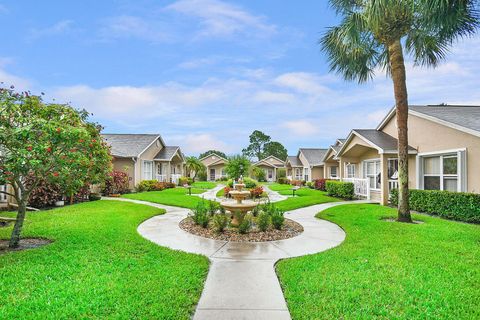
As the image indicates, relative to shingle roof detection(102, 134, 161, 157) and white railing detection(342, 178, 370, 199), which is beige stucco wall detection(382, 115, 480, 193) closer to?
white railing detection(342, 178, 370, 199)

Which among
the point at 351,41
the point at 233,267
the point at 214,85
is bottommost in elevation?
the point at 233,267

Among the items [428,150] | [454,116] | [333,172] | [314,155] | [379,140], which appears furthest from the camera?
[314,155]

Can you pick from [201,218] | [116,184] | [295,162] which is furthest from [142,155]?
[295,162]

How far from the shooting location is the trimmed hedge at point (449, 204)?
33.4 ft

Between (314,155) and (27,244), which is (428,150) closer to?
(27,244)

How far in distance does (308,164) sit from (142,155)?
21.8 meters

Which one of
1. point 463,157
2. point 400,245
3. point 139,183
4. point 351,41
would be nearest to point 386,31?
point 351,41

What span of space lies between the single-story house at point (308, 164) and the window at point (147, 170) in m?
20.2

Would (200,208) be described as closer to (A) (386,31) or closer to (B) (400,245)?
(B) (400,245)

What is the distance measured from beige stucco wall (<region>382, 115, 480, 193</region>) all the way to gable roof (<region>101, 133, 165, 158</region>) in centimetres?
2072

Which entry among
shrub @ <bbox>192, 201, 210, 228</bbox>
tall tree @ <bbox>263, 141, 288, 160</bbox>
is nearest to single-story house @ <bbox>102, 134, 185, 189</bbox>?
shrub @ <bbox>192, 201, 210, 228</bbox>

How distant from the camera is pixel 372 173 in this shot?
19.0m

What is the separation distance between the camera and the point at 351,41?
10.5m

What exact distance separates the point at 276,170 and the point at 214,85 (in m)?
34.6
